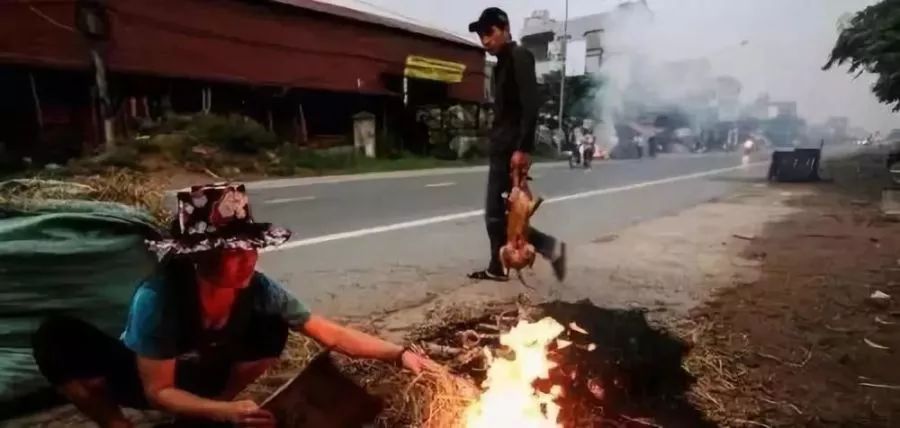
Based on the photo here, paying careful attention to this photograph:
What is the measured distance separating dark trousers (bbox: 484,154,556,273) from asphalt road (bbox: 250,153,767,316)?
1.01 ft

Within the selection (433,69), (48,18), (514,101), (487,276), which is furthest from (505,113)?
(48,18)

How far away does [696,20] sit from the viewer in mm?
3346

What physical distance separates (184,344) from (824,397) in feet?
6.96

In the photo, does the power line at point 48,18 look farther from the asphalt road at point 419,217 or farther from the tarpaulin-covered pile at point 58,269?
the tarpaulin-covered pile at point 58,269

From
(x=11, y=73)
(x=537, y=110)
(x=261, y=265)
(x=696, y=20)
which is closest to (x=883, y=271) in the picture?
(x=696, y=20)

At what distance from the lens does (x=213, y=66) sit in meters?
6.19

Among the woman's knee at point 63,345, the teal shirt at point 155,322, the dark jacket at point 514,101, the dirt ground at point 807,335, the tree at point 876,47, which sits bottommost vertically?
the dirt ground at point 807,335

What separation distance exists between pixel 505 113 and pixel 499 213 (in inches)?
19.6

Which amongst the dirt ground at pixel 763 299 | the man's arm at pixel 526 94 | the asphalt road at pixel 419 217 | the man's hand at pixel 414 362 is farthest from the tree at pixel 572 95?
the man's hand at pixel 414 362

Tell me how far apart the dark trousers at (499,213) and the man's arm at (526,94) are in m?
0.12

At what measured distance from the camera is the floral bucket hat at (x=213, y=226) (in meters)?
1.59

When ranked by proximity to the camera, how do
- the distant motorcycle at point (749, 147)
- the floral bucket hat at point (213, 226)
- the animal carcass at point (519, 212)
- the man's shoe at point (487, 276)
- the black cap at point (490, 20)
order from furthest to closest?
the distant motorcycle at point (749, 147) < the man's shoe at point (487, 276) < the animal carcass at point (519, 212) < the black cap at point (490, 20) < the floral bucket hat at point (213, 226)

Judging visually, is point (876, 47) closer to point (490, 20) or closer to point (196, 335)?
point (490, 20)

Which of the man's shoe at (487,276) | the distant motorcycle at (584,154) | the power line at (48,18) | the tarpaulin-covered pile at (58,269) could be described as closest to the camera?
the tarpaulin-covered pile at (58,269)
